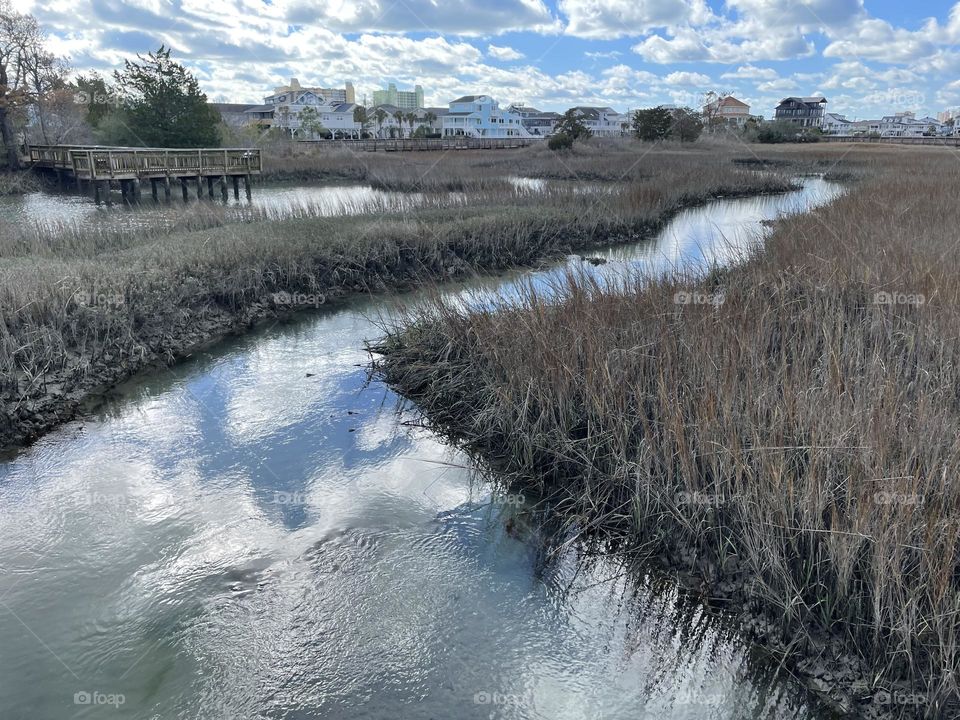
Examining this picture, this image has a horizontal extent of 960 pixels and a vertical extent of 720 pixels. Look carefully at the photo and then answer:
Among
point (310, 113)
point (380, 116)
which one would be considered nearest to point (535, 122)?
point (380, 116)

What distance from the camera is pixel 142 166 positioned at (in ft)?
74.1

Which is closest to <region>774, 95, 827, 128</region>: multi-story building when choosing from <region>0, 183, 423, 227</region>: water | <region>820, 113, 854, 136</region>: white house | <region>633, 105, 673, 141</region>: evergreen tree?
<region>820, 113, 854, 136</region>: white house

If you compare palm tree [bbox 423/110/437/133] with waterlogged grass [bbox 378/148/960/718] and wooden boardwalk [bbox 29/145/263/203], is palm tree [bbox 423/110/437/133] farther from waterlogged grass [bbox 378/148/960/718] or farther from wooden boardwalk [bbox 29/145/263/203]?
waterlogged grass [bbox 378/148/960/718]

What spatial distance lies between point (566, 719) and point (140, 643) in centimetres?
294

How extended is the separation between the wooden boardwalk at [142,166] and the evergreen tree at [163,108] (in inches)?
189

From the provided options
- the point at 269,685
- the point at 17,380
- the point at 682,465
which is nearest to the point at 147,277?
the point at 17,380

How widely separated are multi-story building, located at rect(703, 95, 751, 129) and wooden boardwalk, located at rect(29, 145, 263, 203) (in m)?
68.1

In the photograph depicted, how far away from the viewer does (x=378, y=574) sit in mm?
5152

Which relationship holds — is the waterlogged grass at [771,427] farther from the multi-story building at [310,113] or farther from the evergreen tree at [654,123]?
the multi-story building at [310,113]

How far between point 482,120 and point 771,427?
9742 cm

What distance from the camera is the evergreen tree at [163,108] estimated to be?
108ft

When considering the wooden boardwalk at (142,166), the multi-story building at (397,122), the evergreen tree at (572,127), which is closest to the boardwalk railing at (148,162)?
the wooden boardwalk at (142,166)

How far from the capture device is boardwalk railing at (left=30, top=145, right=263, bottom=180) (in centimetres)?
2172

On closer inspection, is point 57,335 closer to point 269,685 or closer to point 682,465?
point 269,685
